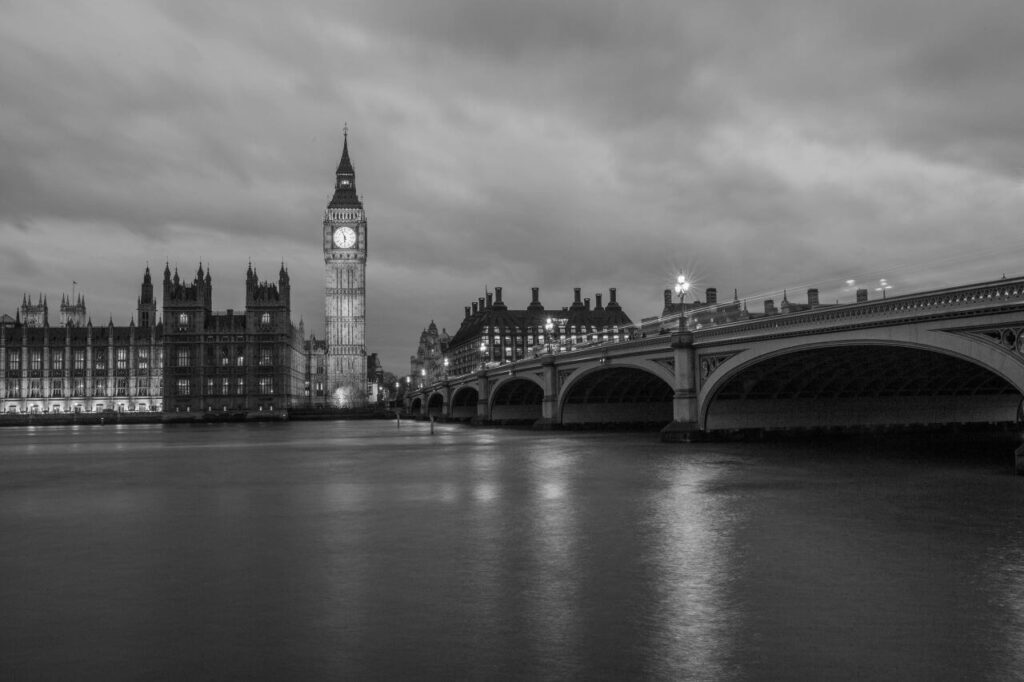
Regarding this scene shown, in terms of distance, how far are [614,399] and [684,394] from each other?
3004 cm

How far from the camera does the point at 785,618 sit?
11492 mm

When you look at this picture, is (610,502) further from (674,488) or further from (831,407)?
(831,407)

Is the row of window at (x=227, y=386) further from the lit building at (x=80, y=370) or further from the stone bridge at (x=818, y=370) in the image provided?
the stone bridge at (x=818, y=370)

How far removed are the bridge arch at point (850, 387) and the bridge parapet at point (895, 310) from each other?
0.66m

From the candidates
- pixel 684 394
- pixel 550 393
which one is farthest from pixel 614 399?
pixel 684 394

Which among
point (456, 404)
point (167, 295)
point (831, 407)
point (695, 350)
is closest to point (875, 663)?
point (695, 350)

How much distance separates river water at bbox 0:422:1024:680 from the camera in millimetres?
9898

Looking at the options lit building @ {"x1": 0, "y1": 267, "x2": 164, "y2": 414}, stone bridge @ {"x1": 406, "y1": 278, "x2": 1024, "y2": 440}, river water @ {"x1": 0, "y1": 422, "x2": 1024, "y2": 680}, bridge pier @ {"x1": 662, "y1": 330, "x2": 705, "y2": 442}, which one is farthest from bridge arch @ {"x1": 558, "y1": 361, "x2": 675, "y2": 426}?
lit building @ {"x1": 0, "y1": 267, "x2": 164, "y2": 414}

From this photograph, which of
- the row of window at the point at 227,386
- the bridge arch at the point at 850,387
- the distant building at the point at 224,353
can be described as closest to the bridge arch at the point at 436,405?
the distant building at the point at 224,353

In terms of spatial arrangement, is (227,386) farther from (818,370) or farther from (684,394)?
(818,370)

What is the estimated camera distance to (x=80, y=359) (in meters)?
172

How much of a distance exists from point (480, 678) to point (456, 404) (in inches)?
5206

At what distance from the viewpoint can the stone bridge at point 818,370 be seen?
30656 millimetres

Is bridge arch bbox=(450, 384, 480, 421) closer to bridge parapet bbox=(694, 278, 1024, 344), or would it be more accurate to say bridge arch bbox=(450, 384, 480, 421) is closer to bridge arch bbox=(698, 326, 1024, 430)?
bridge arch bbox=(698, 326, 1024, 430)
